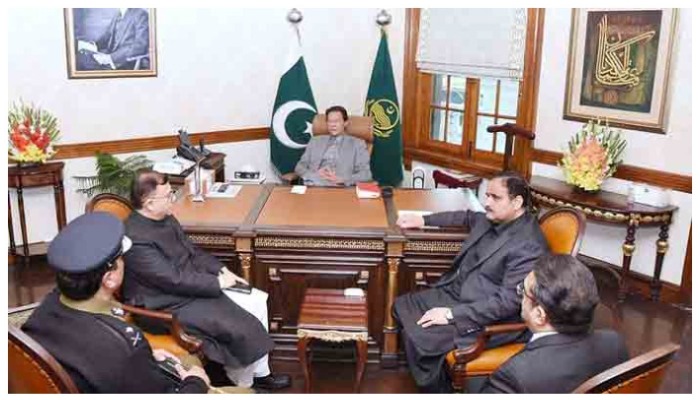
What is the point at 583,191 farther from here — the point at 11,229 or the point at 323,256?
the point at 11,229

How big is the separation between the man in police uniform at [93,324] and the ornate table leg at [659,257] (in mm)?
3141

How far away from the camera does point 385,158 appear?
570cm

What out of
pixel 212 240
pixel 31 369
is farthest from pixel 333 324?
pixel 31 369

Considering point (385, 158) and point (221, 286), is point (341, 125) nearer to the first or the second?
point (385, 158)

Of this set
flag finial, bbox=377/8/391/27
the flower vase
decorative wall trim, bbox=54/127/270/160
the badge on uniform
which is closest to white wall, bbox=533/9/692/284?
the flower vase

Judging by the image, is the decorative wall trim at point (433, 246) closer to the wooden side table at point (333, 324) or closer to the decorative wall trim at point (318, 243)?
the decorative wall trim at point (318, 243)

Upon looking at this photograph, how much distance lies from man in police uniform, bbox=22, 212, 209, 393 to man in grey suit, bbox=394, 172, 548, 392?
1042 millimetres

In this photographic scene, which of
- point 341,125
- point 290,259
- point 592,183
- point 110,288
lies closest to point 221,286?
point 290,259

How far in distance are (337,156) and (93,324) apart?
127 inches

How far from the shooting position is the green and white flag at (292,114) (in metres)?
5.55

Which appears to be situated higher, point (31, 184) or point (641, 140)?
point (641, 140)

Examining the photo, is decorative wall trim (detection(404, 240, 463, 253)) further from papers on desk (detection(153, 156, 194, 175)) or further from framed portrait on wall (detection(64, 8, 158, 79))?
framed portrait on wall (detection(64, 8, 158, 79))

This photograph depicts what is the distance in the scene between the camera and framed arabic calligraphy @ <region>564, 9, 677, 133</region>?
4.12m

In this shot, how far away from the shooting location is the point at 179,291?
9.32 ft
